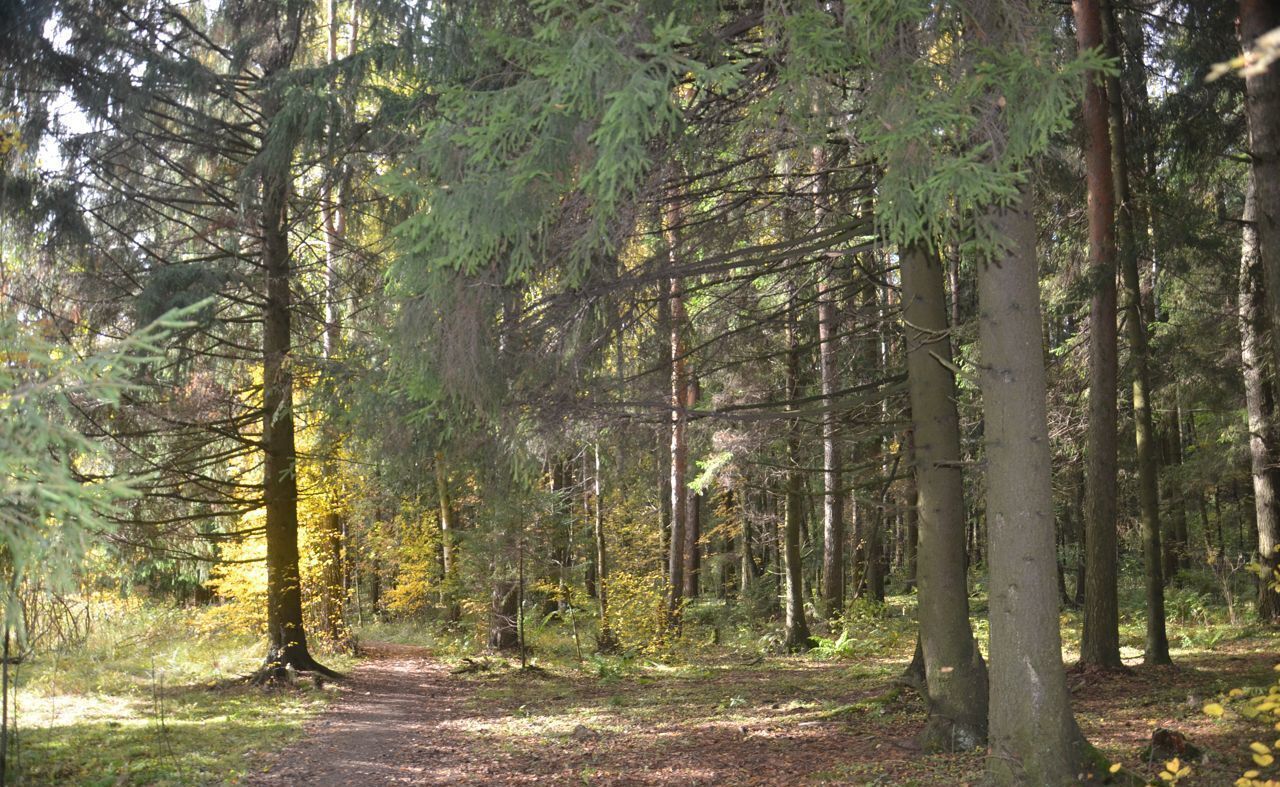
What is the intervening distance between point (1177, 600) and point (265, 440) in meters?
16.5

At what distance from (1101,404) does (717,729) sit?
541cm

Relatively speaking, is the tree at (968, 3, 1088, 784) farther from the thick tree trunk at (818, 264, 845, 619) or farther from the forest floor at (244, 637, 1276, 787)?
the thick tree trunk at (818, 264, 845, 619)

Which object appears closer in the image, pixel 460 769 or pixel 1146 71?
pixel 460 769

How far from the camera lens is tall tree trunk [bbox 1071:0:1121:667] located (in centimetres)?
942

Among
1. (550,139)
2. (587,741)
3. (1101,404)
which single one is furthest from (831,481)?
(550,139)

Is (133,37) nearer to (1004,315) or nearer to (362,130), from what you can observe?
(362,130)

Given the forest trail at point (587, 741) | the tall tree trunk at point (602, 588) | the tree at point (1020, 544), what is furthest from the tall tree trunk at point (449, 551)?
the tree at point (1020, 544)

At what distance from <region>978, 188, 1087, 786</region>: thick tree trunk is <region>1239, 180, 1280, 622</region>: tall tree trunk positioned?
337 inches

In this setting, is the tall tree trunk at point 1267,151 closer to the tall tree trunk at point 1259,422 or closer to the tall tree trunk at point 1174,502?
the tall tree trunk at point 1259,422

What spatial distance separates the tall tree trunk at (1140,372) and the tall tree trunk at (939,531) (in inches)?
159

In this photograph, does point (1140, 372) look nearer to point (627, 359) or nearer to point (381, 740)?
point (627, 359)

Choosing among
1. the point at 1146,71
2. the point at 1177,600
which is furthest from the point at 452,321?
the point at 1177,600

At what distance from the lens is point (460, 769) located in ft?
25.8

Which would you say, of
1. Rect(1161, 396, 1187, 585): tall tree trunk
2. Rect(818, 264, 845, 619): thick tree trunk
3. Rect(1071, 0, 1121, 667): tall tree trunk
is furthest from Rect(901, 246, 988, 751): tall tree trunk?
Rect(1161, 396, 1187, 585): tall tree trunk
